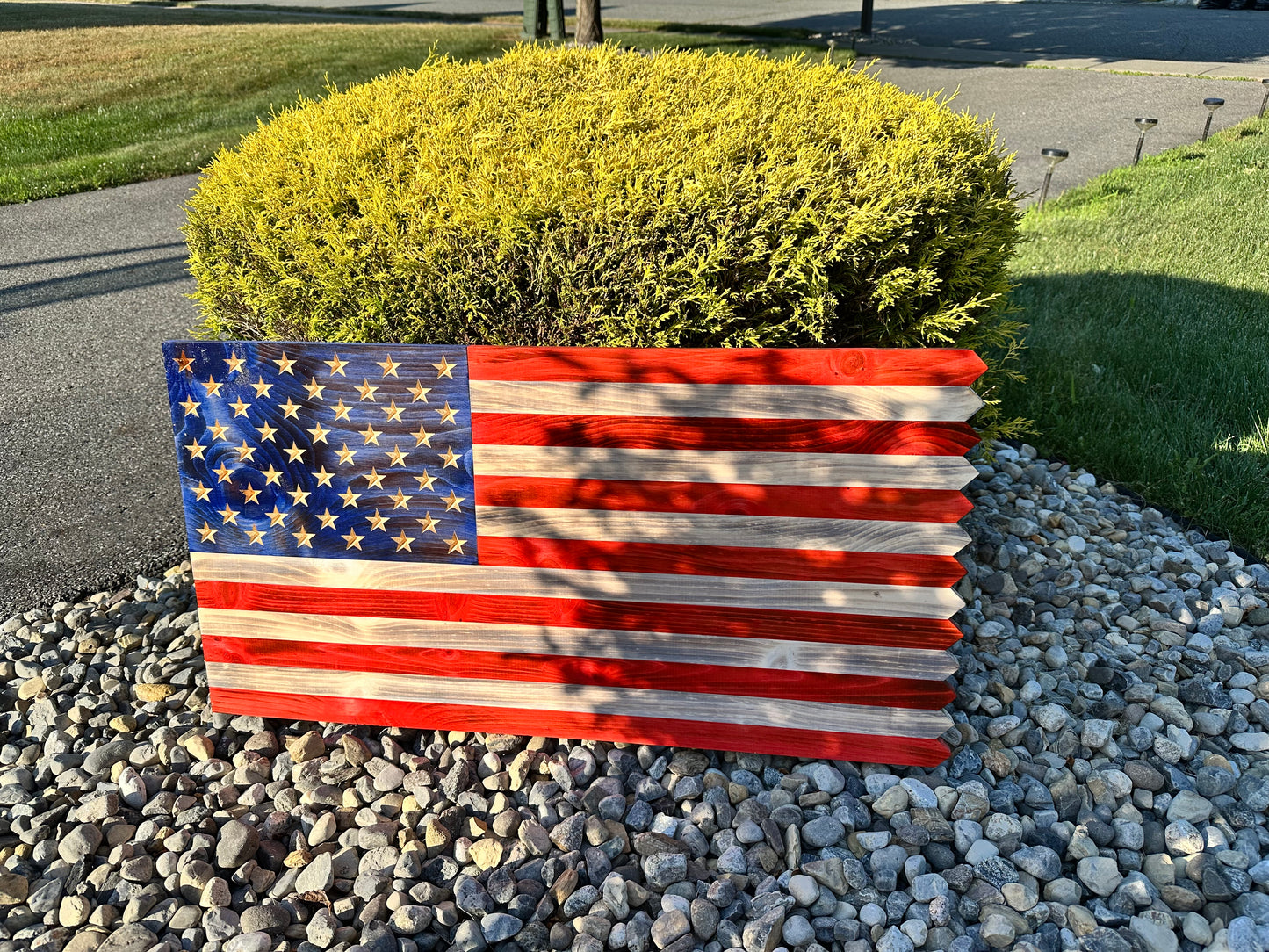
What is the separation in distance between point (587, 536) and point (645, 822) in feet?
2.90

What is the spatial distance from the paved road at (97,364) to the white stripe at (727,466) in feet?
7.32

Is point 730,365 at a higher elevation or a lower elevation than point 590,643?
higher

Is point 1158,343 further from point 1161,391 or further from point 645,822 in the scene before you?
point 645,822

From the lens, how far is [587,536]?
9.39ft

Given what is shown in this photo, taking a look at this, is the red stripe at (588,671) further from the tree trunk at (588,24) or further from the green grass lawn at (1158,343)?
the tree trunk at (588,24)

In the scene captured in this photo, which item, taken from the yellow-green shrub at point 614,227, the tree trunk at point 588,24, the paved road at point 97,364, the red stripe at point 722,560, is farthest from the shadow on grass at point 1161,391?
the tree trunk at point 588,24

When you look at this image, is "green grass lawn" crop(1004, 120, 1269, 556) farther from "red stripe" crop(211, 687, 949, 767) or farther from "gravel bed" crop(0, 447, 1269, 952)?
"red stripe" crop(211, 687, 949, 767)

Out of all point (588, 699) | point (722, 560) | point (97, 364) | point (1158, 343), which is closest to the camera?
point (722, 560)

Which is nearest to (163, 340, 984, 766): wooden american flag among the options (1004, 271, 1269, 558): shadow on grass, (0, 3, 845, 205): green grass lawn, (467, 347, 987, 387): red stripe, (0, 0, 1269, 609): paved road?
(467, 347, 987, 387): red stripe

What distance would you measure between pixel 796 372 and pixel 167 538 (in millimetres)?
3134

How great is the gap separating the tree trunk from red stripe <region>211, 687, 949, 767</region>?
1354 cm

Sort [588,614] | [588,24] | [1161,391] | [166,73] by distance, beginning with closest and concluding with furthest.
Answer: [588,614], [1161,391], [166,73], [588,24]

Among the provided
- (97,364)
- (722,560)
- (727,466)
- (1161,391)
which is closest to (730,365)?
(727,466)

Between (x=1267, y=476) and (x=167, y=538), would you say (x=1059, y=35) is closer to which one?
(x=1267, y=476)
